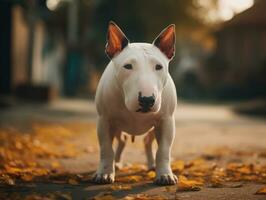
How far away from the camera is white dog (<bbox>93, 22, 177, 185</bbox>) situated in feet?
16.4

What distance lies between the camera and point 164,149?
562 cm

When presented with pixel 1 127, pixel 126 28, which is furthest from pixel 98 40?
pixel 1 127

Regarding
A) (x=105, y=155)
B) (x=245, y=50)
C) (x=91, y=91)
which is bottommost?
(x=91, y=91)

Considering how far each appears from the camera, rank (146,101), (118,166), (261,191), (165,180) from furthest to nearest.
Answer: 1. (118,166)
2. (165,180)
3. (261,191)
4. (146,101)

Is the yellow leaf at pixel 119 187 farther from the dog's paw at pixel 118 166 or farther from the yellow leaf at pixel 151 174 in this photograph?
the dog's paw at pixel 118 166

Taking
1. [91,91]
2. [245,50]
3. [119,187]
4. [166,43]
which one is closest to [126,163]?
[119,187]

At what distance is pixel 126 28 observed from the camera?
35.3 meters

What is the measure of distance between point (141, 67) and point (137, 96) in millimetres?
300

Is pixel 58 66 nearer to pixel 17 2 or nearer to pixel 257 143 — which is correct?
pixel 17 2

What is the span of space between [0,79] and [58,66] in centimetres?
1219

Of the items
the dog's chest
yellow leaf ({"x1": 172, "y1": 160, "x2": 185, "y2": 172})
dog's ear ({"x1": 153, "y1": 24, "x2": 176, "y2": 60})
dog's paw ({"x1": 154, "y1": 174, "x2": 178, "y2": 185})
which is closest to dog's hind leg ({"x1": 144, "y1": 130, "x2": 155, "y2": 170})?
yellow leaf ({"x1": 172, "y1": 160, "x2": 185, "y2": 172})

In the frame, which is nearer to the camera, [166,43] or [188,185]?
[188,185]

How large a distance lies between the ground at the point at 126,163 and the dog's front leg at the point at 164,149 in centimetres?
13

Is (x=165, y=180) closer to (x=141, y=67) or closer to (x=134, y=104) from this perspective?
(x=134, y=104)
